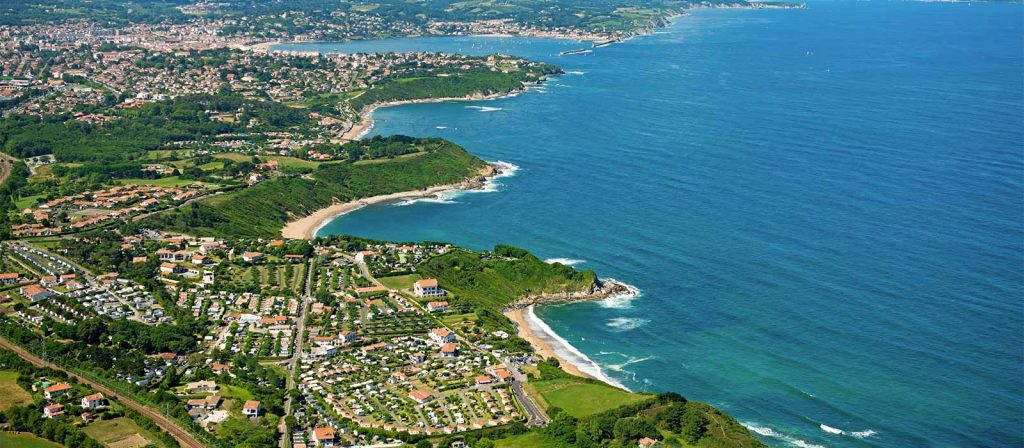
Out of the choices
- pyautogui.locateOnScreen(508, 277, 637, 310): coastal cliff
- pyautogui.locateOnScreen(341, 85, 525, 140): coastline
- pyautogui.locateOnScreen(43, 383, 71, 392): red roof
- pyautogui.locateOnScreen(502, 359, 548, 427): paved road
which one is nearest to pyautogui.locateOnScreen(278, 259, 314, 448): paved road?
pyautogui.locateOnScreen(43, 383, 71, 392): red roof

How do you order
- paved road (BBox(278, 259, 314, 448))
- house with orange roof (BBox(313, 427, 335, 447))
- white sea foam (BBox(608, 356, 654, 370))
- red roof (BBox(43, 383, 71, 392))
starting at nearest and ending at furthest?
house with orange roof (BBox(313, 427, 335, 447))
paved road (BBox(278, 259, 314, 448))
red roof (BBox(43, 383, 71, 392))
white sea foam (BBox(608, 356, 654, 370))

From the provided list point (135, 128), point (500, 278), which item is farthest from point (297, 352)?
point (135, 128)

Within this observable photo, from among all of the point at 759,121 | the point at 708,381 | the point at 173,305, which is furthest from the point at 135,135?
the point at 708,381

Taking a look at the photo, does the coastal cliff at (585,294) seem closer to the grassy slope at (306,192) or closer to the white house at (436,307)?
the white house at (436,307)

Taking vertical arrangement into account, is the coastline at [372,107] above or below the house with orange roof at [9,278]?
below

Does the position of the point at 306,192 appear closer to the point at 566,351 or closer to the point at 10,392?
the point at 566,351

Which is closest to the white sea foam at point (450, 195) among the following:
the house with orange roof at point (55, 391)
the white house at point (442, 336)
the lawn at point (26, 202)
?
the lawn at point (26, 202)

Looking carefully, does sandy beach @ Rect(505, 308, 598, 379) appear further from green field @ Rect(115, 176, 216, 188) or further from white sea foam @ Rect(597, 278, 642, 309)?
green field @ Rect(115, 176, 216, 188)
